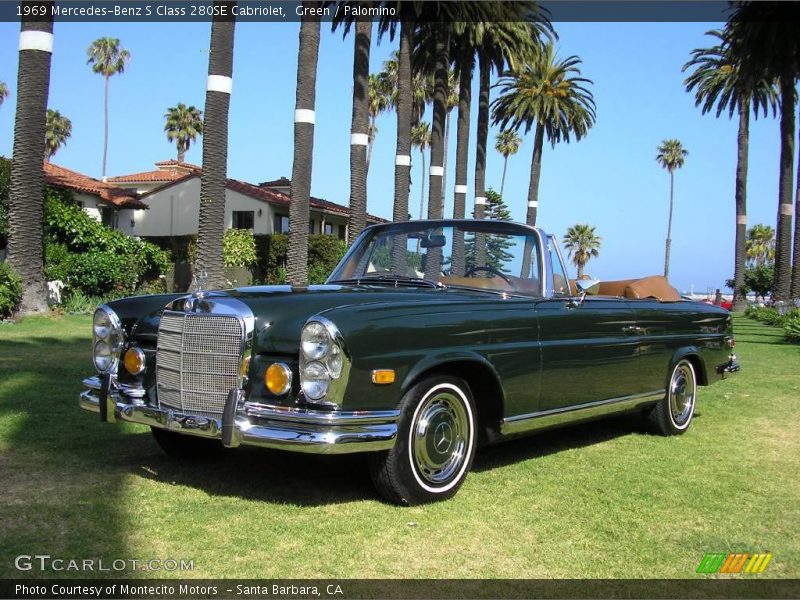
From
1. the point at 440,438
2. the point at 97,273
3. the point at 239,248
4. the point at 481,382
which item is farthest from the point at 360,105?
the point at 440,438

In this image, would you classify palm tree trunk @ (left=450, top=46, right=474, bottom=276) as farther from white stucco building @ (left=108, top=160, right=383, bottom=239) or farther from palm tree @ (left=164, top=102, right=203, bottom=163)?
palm tree @ (left=164, top=102, right=203, bottom=163)

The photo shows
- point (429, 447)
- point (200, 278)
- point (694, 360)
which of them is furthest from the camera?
point (200, 278)

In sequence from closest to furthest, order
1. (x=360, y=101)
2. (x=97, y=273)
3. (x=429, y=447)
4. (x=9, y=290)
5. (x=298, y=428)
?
(x=298, y=428) < (x=429, y=447) < (x=9, y=290) < (x=97, y=273) < (x=360, y=101)

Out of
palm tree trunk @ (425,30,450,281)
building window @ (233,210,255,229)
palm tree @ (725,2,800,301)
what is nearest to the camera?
palm tree @ (725,2,800,301)

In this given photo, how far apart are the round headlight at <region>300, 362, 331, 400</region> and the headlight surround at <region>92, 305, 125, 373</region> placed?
1498 mm

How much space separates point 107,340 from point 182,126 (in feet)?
205

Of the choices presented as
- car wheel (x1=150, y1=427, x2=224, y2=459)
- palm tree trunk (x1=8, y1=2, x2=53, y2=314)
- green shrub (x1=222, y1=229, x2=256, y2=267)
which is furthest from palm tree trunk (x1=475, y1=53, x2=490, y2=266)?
car wheel (x1=150, y1=427, x2=224, y2=459)

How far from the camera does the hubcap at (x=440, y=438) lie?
430 centimetres

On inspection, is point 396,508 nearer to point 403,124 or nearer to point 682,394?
point 682,394

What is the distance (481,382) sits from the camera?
4.72 metres

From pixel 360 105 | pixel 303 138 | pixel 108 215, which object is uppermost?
pixel 360 105

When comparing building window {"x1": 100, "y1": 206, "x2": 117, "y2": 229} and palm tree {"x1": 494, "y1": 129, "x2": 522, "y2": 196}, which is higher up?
palm tree {"x1": 494, "y1": 129, "x2": 522, "y2": 196}

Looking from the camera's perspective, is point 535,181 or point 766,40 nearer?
point 766,40

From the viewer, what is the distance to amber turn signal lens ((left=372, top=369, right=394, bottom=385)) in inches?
157
